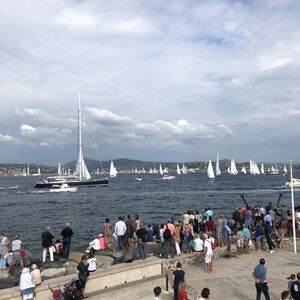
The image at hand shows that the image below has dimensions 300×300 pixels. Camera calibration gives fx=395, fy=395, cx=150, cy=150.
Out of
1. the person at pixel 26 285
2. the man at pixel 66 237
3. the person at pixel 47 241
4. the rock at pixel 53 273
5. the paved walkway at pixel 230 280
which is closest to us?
the person at pixel 26 285

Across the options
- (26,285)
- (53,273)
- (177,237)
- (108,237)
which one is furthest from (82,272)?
(108,237)

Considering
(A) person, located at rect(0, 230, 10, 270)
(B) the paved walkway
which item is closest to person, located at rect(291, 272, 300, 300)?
(B) the paved walkway

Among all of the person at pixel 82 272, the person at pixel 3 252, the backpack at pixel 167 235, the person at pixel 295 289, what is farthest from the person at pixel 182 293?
the person at pixel 3 252

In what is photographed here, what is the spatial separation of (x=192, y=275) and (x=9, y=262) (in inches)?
264

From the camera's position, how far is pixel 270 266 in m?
13.9

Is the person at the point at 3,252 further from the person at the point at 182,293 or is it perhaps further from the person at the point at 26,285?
the person at the point at 182,293

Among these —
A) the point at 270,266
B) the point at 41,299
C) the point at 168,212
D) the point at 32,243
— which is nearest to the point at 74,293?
the point at 41,299

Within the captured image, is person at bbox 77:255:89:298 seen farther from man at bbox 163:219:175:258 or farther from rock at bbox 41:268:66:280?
man at bbox 163:219:175:258

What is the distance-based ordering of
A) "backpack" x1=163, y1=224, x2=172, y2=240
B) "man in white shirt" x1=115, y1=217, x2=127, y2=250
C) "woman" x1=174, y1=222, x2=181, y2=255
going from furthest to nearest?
"man in white shirt" x1=115, y1=217, x2=127, y2=250
"woman" x1=174, y1=222, x2=181, y2=255
"backpack" x1=163, y1=224, x2=172, y2=240

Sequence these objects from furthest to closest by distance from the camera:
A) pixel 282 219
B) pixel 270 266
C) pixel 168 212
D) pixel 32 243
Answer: pixel 168 212
pixel 32 243
pixel 282 219
pixel 270 266

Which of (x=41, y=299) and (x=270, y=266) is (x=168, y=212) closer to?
(x=270, y=266)

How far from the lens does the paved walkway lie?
446 inches

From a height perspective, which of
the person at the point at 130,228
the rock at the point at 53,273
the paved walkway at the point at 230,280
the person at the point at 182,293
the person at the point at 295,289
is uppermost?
the person at the point at 130,228

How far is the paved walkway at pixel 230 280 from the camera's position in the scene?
11328mm
